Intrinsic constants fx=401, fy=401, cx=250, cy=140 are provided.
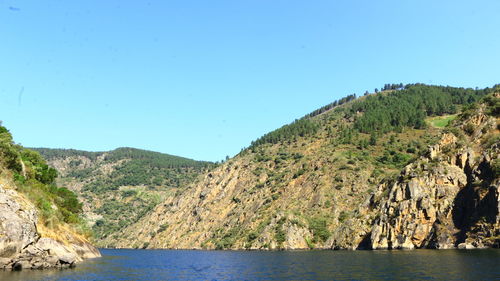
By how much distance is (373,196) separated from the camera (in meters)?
127

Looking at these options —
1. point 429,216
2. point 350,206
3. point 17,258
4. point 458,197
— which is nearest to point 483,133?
point 458,197

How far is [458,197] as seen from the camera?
10231 cm

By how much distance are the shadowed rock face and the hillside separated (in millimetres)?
81090

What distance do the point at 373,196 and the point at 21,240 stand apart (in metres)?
104

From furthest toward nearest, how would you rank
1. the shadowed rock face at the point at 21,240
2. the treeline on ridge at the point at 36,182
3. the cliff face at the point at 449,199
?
the cliff face at the point at 449,199 → the treeline on ridge at the point at 36,182 → the shadowed rock face at the point at 21,240

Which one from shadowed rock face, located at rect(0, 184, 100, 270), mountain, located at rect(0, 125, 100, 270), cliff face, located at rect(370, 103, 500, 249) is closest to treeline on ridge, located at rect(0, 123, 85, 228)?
mountain, located at rect(0, 125, 100, 270)

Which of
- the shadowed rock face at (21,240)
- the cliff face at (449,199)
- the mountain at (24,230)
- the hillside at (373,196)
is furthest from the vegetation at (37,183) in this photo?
the cliff face at (449,199)

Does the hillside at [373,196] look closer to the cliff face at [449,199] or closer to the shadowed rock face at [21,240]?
the cliff face at [449,199]

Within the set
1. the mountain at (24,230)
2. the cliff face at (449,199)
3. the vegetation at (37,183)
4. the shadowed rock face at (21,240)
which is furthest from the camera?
the cliff face at (449,199)

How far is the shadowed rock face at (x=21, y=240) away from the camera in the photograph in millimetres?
45688

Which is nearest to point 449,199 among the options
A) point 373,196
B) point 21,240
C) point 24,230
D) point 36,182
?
point 373,196

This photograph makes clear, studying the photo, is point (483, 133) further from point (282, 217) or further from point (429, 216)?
point (282, 217)

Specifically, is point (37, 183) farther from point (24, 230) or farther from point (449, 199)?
point (449, 199)

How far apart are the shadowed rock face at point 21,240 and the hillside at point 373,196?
81.1m
